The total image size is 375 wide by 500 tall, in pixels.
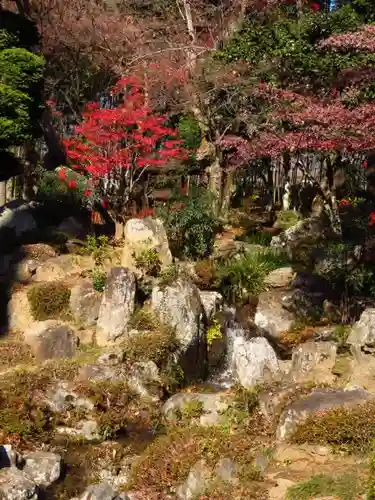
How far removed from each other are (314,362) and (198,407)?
257cm

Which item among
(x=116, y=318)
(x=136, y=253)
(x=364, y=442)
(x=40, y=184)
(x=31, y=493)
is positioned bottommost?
(x=31, y=493)

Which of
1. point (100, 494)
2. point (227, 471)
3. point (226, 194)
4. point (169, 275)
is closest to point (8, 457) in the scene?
point (100, 494)

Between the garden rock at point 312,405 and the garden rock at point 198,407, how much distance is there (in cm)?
156

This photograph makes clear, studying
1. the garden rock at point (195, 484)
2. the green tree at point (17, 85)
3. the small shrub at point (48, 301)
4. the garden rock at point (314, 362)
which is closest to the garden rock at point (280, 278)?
the garden rock at point (314, 362)

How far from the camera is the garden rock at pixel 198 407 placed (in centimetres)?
1138

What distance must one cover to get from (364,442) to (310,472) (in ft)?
3.18

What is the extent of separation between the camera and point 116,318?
47.5 ft

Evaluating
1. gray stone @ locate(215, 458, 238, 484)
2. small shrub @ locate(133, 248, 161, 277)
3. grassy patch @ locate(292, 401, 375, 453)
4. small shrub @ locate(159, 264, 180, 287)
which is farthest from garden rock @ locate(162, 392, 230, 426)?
small shrub @ locate(133, 248, 161, 277)

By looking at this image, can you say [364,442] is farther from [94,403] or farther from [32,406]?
[32,406]

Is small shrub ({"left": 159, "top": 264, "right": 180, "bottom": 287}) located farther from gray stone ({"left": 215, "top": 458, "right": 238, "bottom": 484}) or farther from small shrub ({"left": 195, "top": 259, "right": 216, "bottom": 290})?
gray stone ({"left": 215, "top": 458, "right": 238, "bottom": 484})

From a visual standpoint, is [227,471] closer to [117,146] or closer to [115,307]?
[115,307]

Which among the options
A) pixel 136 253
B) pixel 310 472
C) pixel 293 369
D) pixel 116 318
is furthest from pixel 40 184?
pixel 310 472

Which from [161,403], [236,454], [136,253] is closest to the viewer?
[236,454]

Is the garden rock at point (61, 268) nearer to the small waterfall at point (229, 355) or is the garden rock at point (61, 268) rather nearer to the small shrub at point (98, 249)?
the small shrub at point (98, 249)
